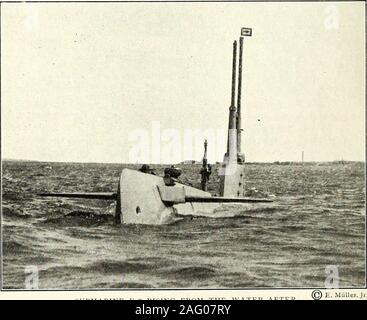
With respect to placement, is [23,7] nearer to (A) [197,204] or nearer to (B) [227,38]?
(B) [227,38]

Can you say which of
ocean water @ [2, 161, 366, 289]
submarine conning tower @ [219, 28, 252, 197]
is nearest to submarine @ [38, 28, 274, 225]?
submarine conning tower @ [219, 28, 252, 197]

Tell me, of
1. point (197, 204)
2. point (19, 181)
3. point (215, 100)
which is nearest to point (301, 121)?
point (215, 100)

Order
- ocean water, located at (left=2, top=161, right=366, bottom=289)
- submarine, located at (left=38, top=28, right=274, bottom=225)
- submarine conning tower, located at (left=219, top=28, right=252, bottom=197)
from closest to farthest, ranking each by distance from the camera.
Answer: ocean water, located at (left=2, top=161, right=366, bottom=289)
submarine, located at (left=38, top=28, right=274, bottom=225)
submarine conning tower, located at (left=219, top=28, right=252, bottom=197)

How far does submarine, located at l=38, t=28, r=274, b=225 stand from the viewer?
35.3 feet

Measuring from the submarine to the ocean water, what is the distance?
0.33 meters

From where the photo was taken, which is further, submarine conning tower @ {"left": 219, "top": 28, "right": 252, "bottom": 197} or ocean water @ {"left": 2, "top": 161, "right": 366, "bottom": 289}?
submarine conning tower @ {"left": 219, "top": 28, "right": 252, "bottom": 197}

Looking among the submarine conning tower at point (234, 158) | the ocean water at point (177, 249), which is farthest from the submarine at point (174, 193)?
the ocean water at point (177, 249)

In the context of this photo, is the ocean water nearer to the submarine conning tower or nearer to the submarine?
the submarine

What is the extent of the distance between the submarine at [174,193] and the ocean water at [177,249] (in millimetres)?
327

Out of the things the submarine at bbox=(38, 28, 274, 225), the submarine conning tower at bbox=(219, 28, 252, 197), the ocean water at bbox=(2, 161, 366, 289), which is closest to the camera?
the ocean water at bbox=(2, 161, 366, 289)

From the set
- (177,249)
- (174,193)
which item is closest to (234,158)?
(174,193)

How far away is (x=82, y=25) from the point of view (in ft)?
32.1

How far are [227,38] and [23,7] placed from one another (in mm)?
3254
